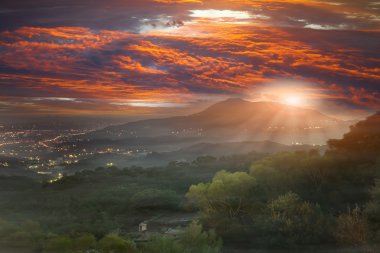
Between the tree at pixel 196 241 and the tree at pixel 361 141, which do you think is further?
the tree at pixel 361 141

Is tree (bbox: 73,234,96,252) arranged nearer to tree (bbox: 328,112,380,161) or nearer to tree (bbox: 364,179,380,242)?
tree (bbox: 364,179,380,242)

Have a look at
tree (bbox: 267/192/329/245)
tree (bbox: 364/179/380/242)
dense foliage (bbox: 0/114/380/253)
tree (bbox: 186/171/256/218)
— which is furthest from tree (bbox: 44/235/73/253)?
tree (bbox: 364/179/380/242)

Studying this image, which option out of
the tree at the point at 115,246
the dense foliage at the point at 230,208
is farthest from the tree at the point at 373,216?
the tree at the point at 115,246

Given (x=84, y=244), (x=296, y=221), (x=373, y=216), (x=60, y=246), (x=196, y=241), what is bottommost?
(x=373, y=216)

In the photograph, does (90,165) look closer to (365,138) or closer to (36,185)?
(36,185)

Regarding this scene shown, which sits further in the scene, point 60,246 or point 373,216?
point 373,216

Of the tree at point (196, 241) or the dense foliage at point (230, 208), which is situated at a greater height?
the tree at point (196, 241)

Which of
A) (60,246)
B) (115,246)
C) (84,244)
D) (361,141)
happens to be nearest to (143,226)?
(60,246)

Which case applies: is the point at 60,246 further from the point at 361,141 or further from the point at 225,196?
the point at 361,141

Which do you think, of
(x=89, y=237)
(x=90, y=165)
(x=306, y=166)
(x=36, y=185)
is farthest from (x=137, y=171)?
(x=89, y=237)

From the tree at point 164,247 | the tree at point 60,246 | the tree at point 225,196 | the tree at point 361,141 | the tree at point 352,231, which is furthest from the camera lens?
the tree at point 361,141

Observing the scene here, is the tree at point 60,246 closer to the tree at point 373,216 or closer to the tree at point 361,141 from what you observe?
the tree at point 373,216
